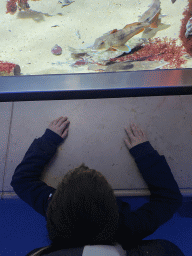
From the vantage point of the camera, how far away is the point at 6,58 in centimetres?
219

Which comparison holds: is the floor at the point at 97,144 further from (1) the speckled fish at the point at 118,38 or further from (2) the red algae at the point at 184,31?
(1) the speckled fish at the point at 118,38

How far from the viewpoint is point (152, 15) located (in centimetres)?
214

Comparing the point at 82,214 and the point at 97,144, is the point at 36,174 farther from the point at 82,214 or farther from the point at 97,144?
the point at 82,214

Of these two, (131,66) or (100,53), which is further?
(100,53)

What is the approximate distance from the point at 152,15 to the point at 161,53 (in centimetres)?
58

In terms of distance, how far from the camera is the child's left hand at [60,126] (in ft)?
4.05

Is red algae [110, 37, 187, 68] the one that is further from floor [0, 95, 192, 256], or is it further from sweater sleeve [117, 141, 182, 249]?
sweater sleeve [117, 141, 182, 249]

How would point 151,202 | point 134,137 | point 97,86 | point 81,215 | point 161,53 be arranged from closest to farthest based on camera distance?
point 81,215
point 151,202
point 134,137
point 97,86
point 161,53

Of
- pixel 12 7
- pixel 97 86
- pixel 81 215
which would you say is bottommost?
pixel 81 215

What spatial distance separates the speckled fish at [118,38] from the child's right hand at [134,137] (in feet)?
4.08

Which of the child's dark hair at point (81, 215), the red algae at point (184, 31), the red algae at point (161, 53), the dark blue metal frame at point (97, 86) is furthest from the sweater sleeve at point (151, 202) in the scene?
the red algae at point (184, 31)

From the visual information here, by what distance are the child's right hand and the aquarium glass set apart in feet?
3.01

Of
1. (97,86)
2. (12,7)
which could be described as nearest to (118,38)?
(97,86)

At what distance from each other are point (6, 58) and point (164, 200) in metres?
2.43
